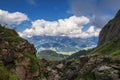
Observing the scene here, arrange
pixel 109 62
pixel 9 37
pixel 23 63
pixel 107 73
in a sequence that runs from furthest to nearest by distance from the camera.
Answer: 1. pixel 109 62
2. pixel 107 73
3. pixel 9 37
4. pixel 23 63

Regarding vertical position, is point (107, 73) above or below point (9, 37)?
below

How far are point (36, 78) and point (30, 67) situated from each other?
553 centimetres

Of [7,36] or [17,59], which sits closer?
[17,59]

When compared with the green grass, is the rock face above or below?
below

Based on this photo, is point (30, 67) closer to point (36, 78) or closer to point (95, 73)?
point (36, 78)

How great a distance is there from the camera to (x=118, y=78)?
12544cm

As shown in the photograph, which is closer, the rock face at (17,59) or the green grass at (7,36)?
the rock face at (17,59)

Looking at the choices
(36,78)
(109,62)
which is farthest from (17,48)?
(109,62)

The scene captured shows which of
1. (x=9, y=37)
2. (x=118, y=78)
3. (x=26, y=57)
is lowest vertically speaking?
(x=118, y=78)

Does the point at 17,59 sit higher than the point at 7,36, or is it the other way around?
the point at 7,36

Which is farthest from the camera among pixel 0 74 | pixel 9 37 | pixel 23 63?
pixel 9 37

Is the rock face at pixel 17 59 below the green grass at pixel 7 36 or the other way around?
below

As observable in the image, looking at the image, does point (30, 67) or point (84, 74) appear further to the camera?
point (84, 74)

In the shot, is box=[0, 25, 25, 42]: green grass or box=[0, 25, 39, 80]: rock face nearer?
box=[0, 25, 39, 80]: rock face
